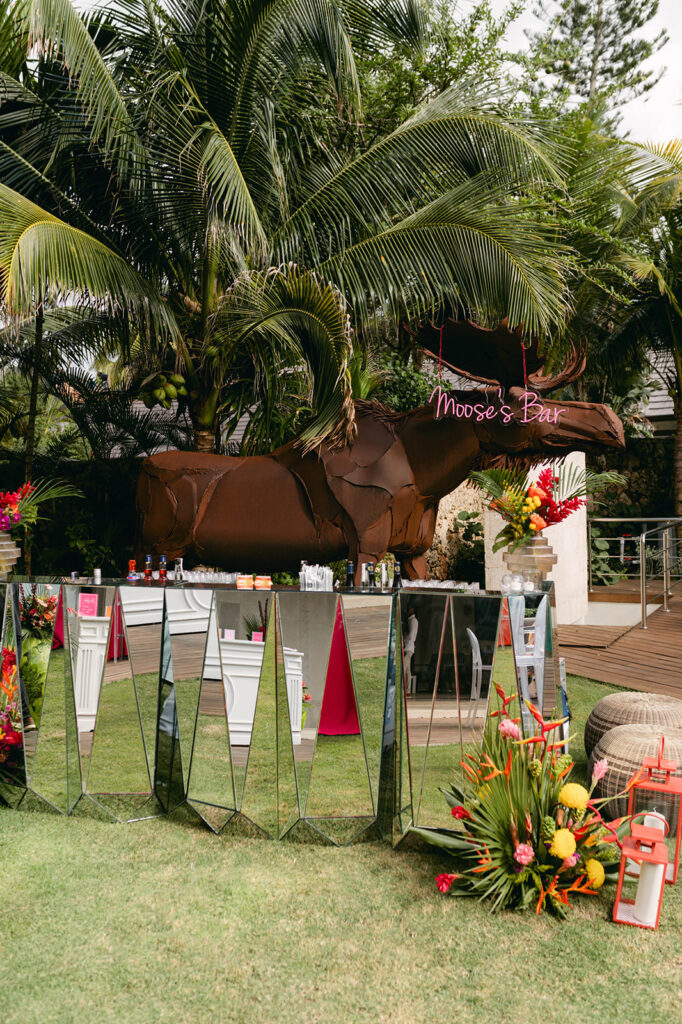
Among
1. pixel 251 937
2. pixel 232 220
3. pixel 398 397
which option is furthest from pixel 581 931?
pixel 398 397

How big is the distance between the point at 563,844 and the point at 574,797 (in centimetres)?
17

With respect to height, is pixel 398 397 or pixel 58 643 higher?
pixel 398 397

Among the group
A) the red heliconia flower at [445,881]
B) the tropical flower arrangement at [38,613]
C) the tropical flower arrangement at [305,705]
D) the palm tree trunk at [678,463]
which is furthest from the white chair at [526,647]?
the palm tree trunk at [678,463]

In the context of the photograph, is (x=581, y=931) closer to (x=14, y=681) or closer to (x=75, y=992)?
(x=75, y=992)

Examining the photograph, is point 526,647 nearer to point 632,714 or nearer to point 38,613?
point 632,714

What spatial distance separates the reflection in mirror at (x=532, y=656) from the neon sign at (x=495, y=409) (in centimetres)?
147

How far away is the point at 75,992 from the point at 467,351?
3.77m

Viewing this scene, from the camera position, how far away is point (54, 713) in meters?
3.65

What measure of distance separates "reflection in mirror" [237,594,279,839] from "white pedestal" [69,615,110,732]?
66cm

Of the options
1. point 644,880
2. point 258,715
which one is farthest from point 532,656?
point 258,715

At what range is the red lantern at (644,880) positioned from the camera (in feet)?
8.45

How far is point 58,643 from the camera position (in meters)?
3.63

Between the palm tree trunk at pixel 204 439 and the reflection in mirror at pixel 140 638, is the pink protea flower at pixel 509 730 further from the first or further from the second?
the palm tree trunk at pixel 204 439

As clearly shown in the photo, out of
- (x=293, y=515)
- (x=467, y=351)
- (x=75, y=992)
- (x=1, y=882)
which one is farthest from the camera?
(x=293, y=515)
